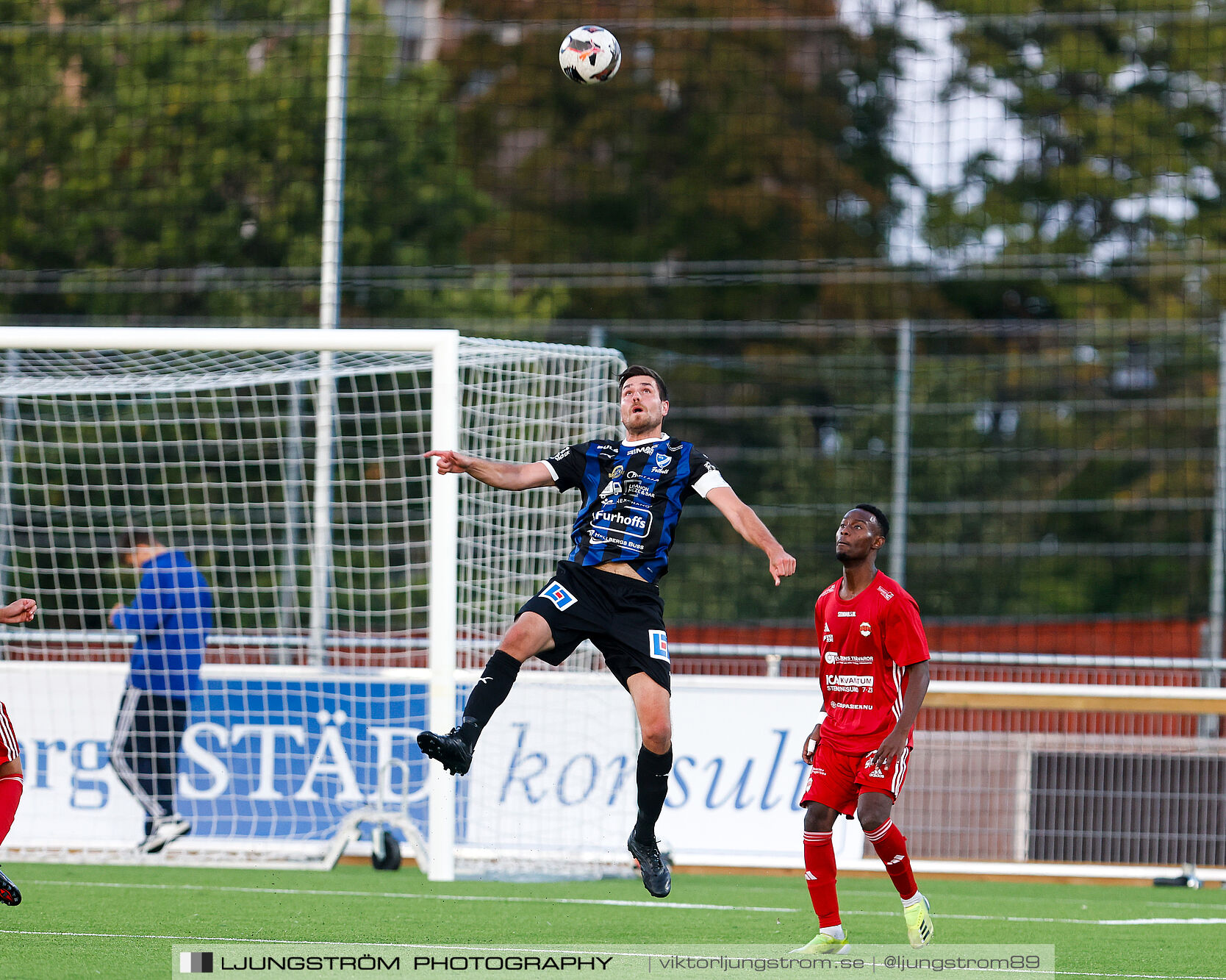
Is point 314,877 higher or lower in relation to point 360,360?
lower

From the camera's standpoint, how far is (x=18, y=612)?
674cm

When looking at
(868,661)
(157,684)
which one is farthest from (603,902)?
(157,684)

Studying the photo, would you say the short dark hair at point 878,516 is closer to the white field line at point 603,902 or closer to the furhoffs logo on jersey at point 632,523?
the furhoffs logo on jersey at point 632,523

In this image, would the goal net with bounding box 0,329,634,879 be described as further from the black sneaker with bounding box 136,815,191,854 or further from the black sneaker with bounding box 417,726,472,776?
the black sneaker with bounding box 417,726,472,776

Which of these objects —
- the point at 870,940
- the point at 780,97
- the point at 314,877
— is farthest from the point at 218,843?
the point at 780,97

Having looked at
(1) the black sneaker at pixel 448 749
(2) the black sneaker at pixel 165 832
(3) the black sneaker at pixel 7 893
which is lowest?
(2) the black sneaker at pixel 165 832

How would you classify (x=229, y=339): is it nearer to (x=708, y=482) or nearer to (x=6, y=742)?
(x=6, y=742)

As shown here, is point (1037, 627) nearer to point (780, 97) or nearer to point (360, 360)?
point (360, 360)

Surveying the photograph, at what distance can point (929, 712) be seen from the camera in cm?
1195

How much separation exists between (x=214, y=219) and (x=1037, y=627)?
40.9 ft

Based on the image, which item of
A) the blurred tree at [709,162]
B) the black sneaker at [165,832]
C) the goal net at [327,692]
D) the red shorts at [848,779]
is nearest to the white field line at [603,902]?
the goal net at [327,692]

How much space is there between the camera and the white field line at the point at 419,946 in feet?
21.3

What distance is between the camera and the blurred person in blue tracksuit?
1025cm

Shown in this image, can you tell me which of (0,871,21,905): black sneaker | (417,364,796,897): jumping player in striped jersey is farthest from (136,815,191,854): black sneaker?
(417,364,796,897): jumping player in striped jersey
